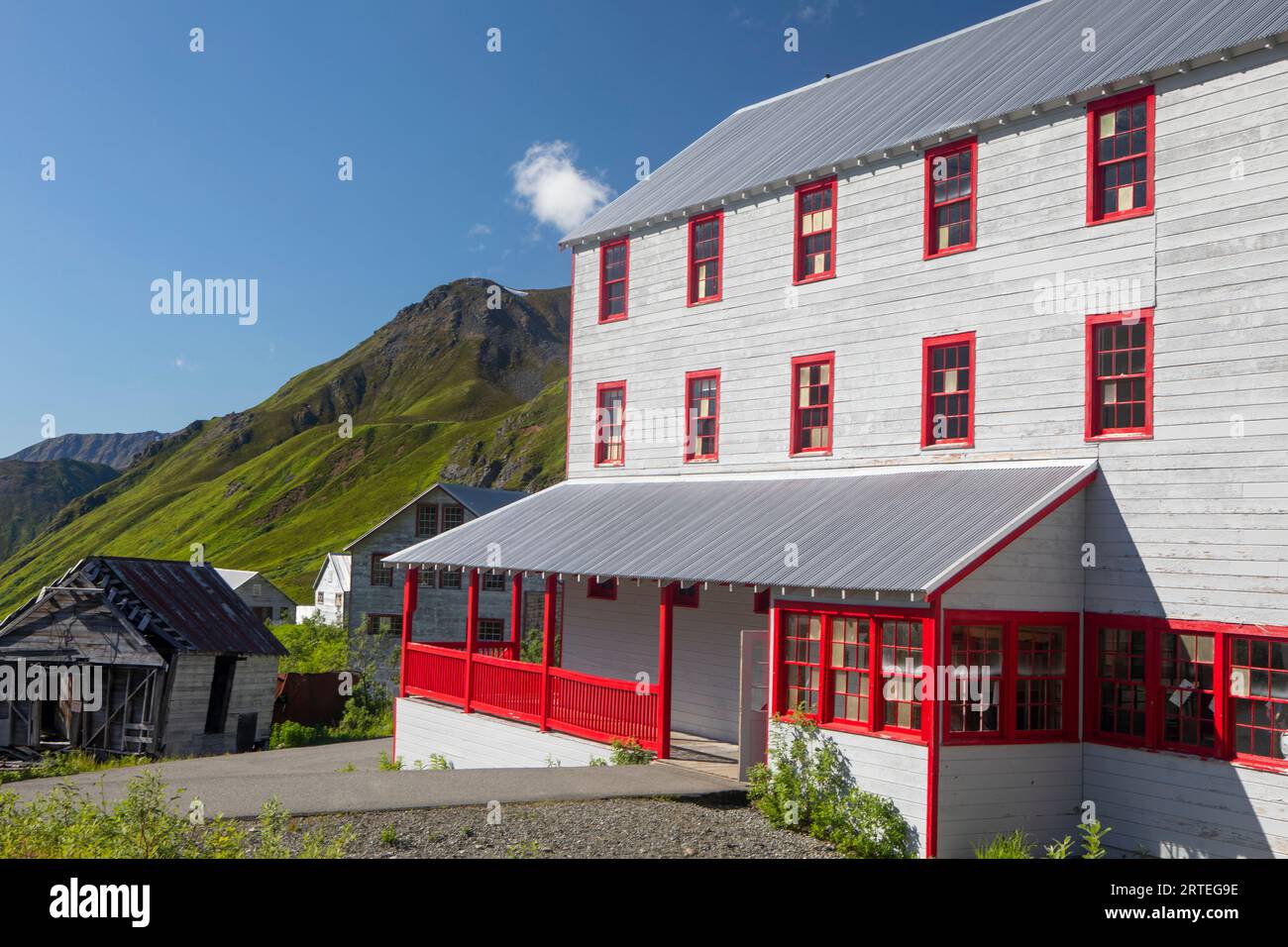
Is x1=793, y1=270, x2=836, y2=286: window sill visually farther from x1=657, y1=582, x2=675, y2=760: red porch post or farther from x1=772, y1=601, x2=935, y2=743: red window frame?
x1=772, y1=601, x2=935, y2=743: red window frame

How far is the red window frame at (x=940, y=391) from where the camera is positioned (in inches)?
730

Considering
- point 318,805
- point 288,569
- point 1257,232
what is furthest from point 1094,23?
point 288,569

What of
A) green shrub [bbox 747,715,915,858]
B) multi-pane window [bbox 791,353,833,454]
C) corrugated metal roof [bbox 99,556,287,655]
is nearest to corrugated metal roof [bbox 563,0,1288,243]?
multi-pane window [bbox 791,353,833,454]

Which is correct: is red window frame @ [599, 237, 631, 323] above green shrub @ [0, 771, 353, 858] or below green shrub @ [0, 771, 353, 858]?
above

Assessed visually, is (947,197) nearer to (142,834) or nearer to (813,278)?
(813,278)

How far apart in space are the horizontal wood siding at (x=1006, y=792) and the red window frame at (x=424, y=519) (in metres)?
39.2

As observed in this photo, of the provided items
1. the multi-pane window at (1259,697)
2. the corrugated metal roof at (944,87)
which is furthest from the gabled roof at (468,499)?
the multi-pane window at (1259,697)

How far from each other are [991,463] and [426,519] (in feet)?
123

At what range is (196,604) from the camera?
3559 centimetres

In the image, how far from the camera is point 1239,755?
14625 mm

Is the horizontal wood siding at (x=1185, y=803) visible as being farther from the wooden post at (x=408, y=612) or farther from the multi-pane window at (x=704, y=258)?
the wooden post at (x=408, y=612)

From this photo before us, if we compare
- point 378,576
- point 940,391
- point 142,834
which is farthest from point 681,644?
point 378,576

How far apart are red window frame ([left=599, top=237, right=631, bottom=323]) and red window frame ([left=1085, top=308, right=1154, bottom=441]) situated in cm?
1102

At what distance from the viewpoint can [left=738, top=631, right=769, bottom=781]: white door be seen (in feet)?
56.7
